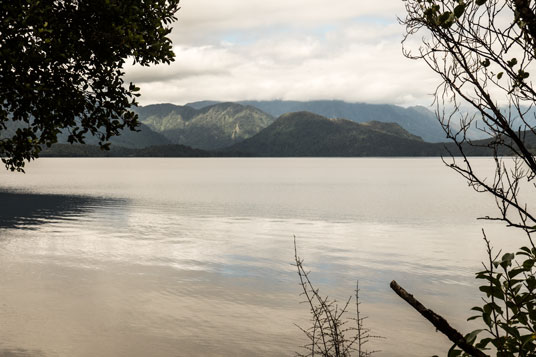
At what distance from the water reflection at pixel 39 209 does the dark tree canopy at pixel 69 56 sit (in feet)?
116

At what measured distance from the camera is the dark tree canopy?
12719 mm

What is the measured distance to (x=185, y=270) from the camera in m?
29.3

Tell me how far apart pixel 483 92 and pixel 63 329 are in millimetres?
17341

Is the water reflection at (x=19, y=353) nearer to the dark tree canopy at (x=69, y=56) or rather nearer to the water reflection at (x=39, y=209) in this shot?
the dark tree canopy at (x=69, y=56)

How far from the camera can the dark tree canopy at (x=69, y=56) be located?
12.7 m

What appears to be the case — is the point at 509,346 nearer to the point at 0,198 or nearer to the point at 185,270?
the point at 185,270

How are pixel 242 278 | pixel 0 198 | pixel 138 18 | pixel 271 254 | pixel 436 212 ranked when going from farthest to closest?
pixel 0 198 → pixel 436 212 → pixel 271 254 → pixel 242 278 → pixel 138 18

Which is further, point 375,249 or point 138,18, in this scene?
point 375,249

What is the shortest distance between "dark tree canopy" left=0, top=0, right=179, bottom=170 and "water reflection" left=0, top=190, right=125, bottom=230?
116 ft

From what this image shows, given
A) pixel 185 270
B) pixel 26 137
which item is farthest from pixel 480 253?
pixel 26 137

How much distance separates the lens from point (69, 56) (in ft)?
45.5

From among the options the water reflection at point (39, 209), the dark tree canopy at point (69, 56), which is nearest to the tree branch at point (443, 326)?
the dark tree canopy at point (69, 56)

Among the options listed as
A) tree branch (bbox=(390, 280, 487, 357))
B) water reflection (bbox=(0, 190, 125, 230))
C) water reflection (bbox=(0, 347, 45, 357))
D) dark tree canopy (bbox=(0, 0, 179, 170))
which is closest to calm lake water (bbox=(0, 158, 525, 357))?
water reflection (bbox=(0, 347, 45, 357))

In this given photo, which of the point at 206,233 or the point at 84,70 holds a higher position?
the point at 84,70
